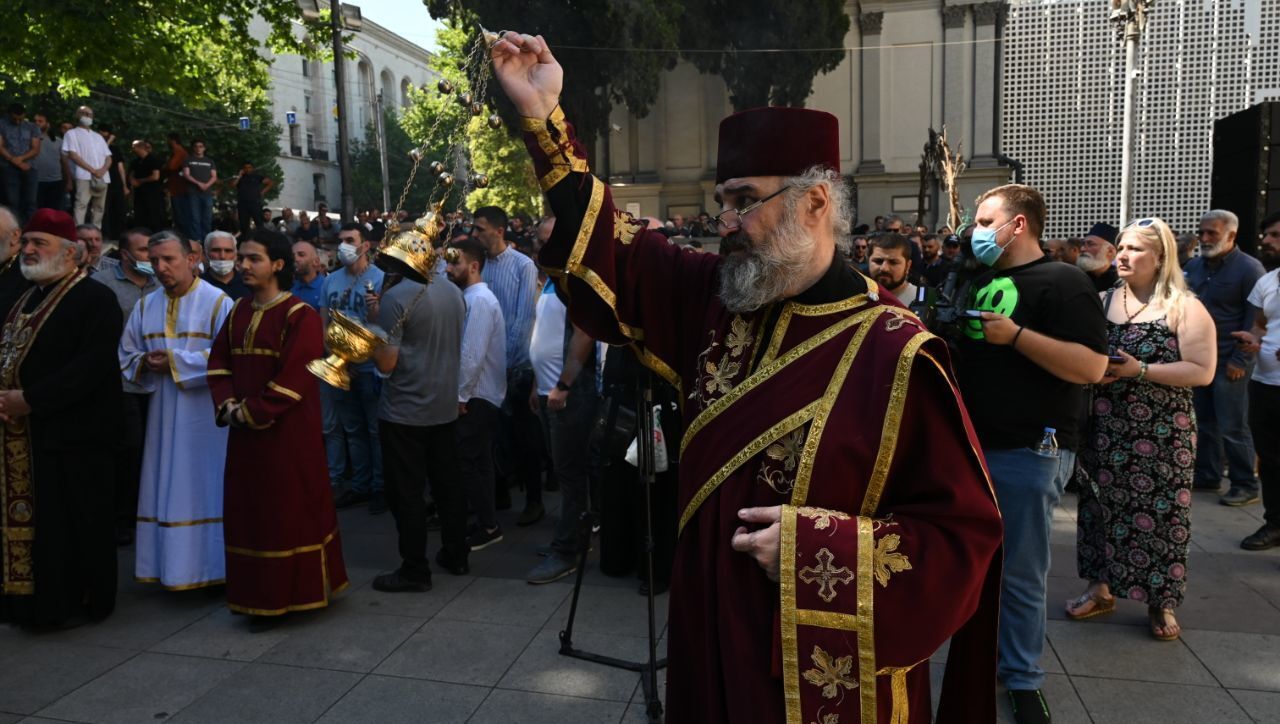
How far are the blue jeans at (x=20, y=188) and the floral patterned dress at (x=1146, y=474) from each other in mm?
14674

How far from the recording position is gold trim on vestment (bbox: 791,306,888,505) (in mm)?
2076

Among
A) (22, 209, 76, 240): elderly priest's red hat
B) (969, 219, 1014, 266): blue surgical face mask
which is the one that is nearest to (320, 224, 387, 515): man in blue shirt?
(22, 209, 76, 240): elderly priest's red hat

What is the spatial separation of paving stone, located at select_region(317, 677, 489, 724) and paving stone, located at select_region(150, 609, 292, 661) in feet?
2.67

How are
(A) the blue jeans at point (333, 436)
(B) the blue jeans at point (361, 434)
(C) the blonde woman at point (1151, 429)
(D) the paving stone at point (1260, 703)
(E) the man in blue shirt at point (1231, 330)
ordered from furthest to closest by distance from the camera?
(A) the blue jeans at point (333, 436) → (B) the blue jeans at point (361, 434) → (E) the man in blue shirt at point (1231, 330) → (C) the blonde woman at point (1151, 429) → (D) the paving stone at point (1260, 703)

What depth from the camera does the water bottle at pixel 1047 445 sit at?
146 inches

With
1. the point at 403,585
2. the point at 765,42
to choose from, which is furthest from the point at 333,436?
the point at 765,42

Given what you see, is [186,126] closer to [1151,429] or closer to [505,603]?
[505,603]

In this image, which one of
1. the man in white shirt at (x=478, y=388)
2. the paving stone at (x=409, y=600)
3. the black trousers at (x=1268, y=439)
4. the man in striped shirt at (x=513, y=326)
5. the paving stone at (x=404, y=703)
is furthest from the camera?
the man in striped shirt at (x=513, y=326)

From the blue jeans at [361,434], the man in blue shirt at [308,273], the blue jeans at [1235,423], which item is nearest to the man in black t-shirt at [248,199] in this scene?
the man in blue shirt at [308,273]

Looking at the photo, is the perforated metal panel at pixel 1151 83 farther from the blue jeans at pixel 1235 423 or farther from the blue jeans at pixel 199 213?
the blue jeans at pixel 1235 423

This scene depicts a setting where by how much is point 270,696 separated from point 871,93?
32.4 metres

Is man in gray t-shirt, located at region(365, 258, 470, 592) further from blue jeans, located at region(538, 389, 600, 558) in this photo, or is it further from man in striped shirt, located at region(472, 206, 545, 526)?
man in striped shirt, located at region(472, 206, 545, 526)

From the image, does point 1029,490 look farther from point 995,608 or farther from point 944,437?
point 944,437

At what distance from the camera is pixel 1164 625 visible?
475cm
